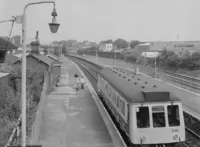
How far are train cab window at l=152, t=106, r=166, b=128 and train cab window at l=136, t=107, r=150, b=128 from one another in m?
0.29

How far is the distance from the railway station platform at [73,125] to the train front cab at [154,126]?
82.1 inches

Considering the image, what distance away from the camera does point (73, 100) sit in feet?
70.3

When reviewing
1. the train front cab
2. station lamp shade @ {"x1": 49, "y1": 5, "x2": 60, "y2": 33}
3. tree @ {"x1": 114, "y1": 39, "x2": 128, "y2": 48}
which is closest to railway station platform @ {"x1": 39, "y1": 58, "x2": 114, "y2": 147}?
the train front cab

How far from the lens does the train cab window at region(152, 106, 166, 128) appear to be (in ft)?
32.5

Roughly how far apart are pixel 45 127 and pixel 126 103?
5.27 m

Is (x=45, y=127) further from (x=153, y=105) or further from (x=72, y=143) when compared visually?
(x=153, y=105)

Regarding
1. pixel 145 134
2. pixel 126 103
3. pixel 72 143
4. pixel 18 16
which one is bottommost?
pixel 72 143

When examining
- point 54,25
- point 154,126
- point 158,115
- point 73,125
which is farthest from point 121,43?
point 54,25

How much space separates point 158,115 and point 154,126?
50cm

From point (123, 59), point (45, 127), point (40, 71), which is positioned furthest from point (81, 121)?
point (123, 59)

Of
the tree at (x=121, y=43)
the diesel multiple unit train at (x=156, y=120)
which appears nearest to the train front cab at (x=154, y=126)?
the diesel multiple unit train at (x=156, y=120)

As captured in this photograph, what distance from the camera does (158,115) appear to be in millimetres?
10195

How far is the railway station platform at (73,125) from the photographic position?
1180 cm

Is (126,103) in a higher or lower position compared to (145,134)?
higher
